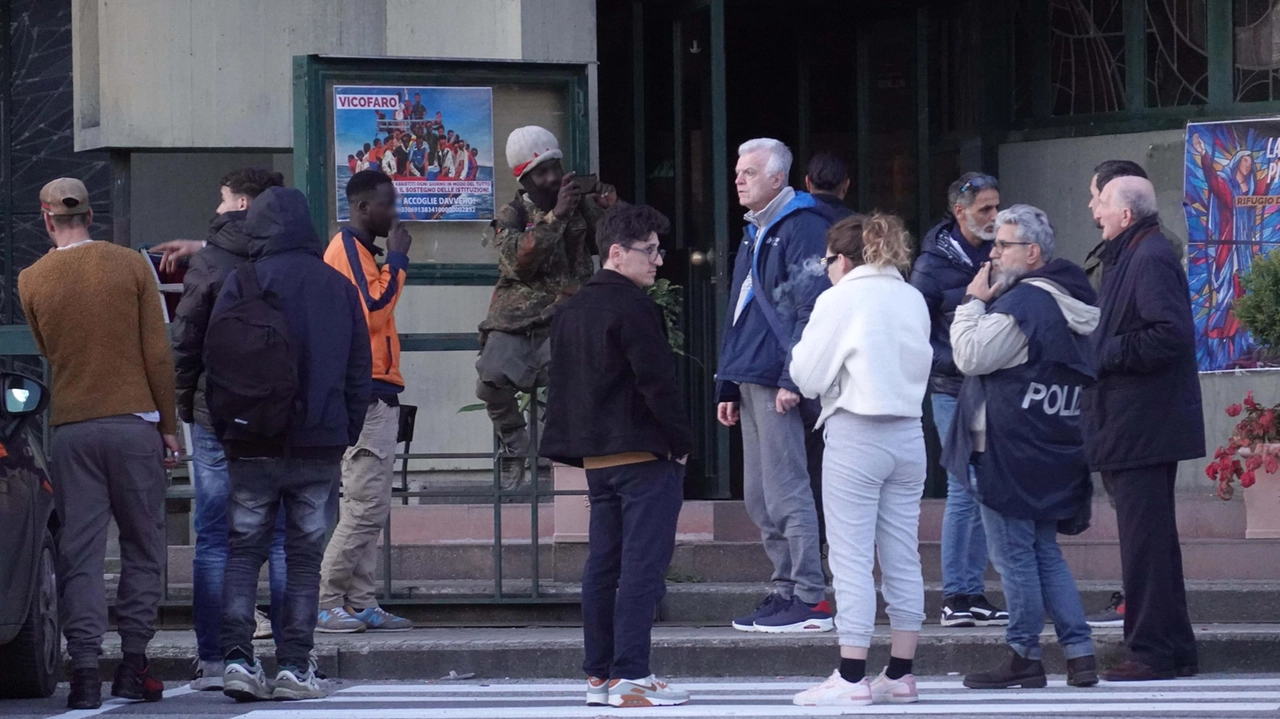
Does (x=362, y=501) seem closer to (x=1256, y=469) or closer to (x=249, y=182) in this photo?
(x=249, y=182)

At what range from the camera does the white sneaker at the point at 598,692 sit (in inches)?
275

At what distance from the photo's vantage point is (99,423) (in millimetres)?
7184

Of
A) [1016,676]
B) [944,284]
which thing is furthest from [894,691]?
[944,284]

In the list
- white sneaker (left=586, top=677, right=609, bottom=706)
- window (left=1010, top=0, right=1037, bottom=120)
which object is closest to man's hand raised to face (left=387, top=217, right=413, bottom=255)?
white sneaker (left=586, top=677, right=609, bottom=706)

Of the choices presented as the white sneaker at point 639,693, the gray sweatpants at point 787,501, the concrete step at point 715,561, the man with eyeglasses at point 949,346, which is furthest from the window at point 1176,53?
the white sneaker at point 639,693

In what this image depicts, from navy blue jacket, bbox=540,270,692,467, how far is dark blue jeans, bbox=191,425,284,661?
1377 millimetres

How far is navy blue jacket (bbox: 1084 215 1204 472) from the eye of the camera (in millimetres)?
7367

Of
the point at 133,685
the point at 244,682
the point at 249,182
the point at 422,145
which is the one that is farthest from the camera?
the point at 422,145

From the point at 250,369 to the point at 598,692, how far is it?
5.72 ft

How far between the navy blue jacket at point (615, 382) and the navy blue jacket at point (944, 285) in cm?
197

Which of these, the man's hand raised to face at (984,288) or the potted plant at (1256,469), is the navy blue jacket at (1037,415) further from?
the potted plant at (1256,469)

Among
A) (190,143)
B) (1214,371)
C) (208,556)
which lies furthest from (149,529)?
(1214,371)

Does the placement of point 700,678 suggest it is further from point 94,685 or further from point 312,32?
point 312,32

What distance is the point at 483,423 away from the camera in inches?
429
